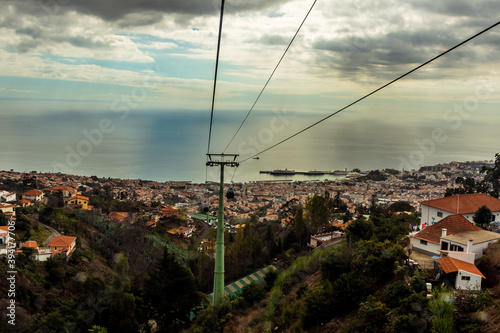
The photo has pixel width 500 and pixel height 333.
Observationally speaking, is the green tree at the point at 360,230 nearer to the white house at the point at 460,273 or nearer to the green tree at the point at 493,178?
the white house at the point at 460,273

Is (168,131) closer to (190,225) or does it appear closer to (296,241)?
(190,225)

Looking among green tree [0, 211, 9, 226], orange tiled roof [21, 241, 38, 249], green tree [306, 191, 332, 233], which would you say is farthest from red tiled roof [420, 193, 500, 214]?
green tree [0, 211, 9, 226]

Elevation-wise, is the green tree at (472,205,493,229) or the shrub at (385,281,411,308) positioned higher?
the green tree at (472,205,493,229)

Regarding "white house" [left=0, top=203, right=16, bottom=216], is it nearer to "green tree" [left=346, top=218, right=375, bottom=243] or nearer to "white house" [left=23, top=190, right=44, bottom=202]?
"white house" [left=23, top=190, right=44, bottom=202]

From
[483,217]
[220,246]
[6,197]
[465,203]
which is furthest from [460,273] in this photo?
[6,197]

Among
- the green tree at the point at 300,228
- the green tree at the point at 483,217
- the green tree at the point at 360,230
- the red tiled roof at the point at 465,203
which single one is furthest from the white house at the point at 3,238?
the green tree at the point at 483,217
